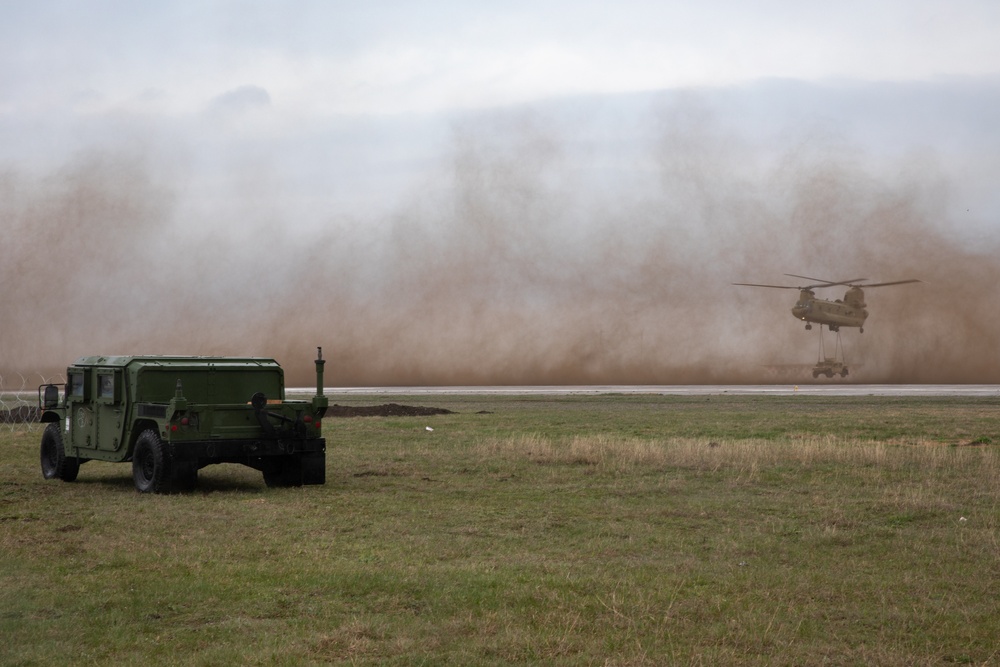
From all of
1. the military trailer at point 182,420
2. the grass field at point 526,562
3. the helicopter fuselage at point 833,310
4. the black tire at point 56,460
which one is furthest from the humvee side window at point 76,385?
the helicopter fuselage at point 833,310

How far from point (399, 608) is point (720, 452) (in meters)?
16.2

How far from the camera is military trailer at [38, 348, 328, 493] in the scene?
62.7 ft

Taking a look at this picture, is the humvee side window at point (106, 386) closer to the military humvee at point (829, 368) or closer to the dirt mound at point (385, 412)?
the dirt mound at point (385, 412)

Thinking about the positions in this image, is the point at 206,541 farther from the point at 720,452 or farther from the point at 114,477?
the point at 720,452

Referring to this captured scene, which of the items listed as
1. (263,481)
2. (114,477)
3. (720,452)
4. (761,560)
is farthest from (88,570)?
(720,452)

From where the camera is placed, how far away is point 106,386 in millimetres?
20719

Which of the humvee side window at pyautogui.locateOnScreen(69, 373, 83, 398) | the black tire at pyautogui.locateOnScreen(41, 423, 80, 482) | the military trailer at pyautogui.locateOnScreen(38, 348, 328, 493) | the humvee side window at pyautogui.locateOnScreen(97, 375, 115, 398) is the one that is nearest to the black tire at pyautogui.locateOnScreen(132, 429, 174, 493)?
the military trailer at pyautogui.locateOnScreen(38, 348, 328, 493)

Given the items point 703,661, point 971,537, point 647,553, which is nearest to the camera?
point 703,661

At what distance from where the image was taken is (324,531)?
1503 cm

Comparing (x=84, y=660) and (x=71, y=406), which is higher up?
(x=71, y=406)

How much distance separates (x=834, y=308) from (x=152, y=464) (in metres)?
80.2

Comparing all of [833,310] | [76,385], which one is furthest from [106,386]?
[833,310]

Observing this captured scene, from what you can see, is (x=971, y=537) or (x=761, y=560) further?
(x=971, y=537)

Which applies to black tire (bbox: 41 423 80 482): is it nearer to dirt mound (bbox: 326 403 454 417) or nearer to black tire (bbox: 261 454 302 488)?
black tire (bbox: 261 454 302 488)
